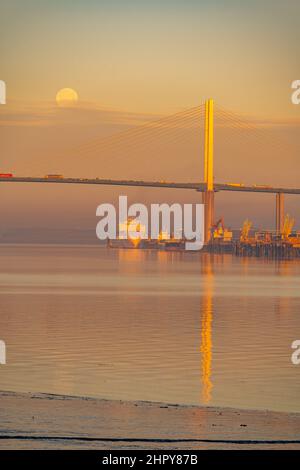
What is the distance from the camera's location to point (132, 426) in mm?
8359

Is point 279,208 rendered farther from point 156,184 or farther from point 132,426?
point 132,426

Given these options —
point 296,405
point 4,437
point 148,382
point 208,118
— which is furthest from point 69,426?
point 208,118

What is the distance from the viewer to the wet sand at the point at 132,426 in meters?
7.69

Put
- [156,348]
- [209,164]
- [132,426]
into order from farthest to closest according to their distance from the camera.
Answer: [209,164], [156,348], [132,426]

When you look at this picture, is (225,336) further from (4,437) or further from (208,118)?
(208,118)

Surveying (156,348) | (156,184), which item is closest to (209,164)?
(156,184)

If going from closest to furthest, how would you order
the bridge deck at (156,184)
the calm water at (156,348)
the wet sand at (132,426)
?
the wet sand at (132,426) < the calm water at (156,348) < the bridge deck at (156,184)

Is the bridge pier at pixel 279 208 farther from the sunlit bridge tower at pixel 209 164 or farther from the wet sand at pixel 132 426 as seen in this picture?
the wet sand at pixel 132 426

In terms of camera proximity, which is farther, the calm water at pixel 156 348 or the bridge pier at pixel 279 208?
the bridge pier at pixel 279 208

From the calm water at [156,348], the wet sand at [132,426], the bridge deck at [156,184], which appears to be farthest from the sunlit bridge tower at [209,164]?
the wet sand at [132,426]

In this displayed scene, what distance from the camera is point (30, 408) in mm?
9102

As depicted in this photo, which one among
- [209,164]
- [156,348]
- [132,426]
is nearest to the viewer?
[132,426]

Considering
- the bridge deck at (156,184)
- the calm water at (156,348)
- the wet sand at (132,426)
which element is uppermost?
the bridge deck at (156,184)
